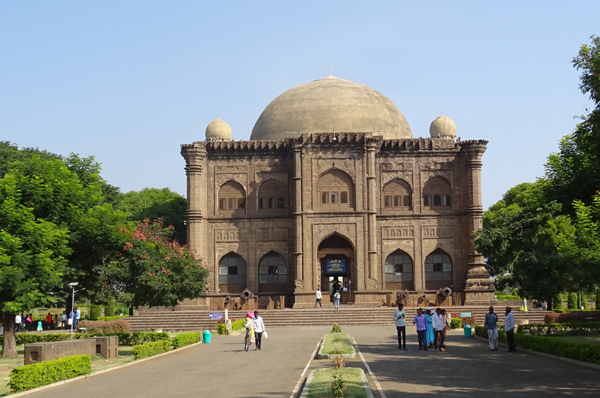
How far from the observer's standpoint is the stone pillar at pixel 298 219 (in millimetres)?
46812

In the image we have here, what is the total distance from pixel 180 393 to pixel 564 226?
17.5m

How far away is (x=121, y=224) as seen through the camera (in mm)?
25609

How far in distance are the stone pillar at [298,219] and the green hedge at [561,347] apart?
2357cm

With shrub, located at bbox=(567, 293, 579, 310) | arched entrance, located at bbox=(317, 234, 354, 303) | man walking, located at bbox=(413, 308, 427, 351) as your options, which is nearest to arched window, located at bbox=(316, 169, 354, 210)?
arched entrance, located at bbox=(317, 234, 354, 303)

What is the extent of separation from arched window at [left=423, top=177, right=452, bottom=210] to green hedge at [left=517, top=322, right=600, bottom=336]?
19.9m

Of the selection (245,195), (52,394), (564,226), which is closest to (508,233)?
(564,226)

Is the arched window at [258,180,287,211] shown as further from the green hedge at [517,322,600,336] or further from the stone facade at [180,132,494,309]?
the green hedge at [517,322,600,336]

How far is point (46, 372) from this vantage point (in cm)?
1564

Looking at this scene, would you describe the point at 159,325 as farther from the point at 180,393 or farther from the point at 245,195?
the point at 180,393

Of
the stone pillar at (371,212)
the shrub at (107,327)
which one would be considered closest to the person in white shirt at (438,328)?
the shrub at (107,327)

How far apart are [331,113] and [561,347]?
120ft

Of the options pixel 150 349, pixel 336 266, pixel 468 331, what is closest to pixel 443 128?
pixel 336 266

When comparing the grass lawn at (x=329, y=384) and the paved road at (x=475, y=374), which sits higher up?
the grass lawn at (x=329, y=384)

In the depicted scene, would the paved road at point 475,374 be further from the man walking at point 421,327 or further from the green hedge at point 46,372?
the green hedge at point 46,372
